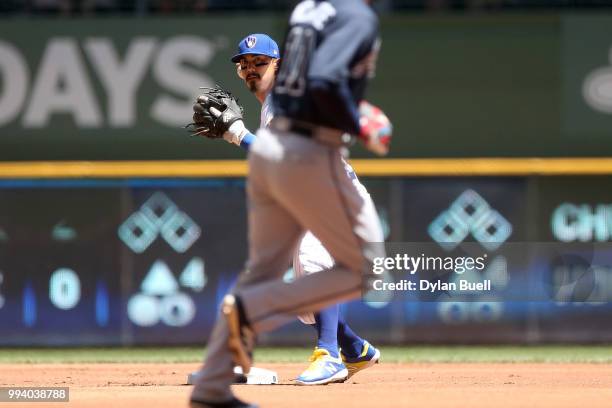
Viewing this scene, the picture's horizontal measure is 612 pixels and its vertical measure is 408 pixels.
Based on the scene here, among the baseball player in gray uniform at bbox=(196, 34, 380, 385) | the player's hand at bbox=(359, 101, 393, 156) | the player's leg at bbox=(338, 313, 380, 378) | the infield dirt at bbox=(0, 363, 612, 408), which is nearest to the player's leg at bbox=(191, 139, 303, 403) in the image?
the player's hand at bbox=(359, 101, 393, 156)

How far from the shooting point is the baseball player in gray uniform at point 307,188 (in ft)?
16.3

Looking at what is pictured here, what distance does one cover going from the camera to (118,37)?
38.9 ft

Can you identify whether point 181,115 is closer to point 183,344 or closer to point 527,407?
point 183,344

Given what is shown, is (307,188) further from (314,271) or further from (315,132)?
(314,271)

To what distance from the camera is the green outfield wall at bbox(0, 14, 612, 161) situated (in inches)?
465

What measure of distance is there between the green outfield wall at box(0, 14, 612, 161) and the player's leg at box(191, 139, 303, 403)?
22.0ft

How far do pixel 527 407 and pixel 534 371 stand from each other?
10.4 ft

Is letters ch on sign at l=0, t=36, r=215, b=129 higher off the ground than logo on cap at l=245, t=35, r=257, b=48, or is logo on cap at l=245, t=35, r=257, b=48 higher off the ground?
letters ch on sign at l=0, t=36, r=215, b=129

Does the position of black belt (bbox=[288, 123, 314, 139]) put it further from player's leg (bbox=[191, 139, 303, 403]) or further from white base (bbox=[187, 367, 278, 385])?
white base (bbox=[187, 367, 278, 385])

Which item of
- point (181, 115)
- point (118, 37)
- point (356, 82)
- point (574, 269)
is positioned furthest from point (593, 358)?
point (356, 82)

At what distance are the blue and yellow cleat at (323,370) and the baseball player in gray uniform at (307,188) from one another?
1.86 m

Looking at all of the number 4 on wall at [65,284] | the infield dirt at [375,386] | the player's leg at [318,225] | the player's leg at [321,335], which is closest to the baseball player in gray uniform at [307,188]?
the player's leg at [318,225]

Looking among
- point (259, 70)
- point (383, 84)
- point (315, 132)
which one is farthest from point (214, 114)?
point (383, 84)

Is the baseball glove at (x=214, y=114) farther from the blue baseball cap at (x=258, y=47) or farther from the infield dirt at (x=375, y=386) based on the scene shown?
the infield dirt at (x=375, y=386)
